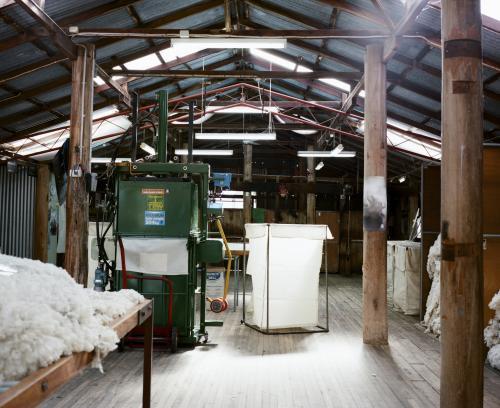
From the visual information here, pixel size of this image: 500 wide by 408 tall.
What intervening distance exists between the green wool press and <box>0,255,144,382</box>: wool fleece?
9.64ft

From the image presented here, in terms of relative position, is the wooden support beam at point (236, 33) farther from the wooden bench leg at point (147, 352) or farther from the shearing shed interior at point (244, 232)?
the wooden bench leg at point (147, 352)

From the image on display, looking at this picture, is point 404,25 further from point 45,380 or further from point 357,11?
point 45,380

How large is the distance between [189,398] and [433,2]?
4630 mm

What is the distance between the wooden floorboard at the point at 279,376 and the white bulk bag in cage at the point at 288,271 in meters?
0.28

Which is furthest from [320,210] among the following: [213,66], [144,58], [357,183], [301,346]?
[301,346]

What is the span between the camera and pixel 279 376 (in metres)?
4.42

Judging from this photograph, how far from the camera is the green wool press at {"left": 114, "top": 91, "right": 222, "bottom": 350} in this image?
5266mm

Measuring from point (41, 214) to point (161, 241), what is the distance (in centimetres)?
811

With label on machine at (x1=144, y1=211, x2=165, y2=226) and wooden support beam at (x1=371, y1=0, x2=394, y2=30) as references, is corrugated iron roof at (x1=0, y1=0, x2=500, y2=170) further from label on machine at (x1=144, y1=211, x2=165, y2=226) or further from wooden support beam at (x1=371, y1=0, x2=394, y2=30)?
label on machine at (x1=144, y1=211, x2=165, y2=226)

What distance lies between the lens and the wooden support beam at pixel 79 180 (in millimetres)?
5797

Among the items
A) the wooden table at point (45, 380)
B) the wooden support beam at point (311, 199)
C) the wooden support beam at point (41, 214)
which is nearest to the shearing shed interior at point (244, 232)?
the wooden table at point (45, 380)

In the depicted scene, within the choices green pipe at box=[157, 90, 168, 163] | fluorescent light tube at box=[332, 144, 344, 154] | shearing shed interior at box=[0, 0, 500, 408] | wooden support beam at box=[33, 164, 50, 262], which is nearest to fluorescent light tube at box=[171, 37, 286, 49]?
shearing shed interior at box=[0, 0, 500, 408]

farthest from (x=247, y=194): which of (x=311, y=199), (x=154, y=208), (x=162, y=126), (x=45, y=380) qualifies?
(x=45, y=380)

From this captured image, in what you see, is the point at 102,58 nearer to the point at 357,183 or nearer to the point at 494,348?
the point at 494,348
